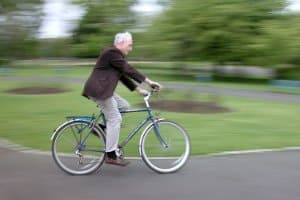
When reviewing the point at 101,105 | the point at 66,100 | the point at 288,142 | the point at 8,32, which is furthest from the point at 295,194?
the point at 8,32

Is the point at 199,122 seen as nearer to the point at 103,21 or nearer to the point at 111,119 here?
the point at 111,119

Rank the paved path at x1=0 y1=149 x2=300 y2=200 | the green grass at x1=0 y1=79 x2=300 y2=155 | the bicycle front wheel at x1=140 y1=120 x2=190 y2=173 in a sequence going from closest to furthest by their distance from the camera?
the paved path at x1=0 y1=149 x2=300 y2=200
the bicycle front wheel at x1=140 y1=120 x2=190 y2=173
the green grass at x1=0 y1=79 x2=300 y2=155

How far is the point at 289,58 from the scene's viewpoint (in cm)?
2512

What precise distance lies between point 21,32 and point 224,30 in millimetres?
15805

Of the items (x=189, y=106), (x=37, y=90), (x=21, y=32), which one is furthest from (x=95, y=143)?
(x=21, y=32)

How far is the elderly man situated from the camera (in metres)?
6.04

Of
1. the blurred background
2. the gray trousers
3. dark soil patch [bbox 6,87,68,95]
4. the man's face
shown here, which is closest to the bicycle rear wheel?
the gray trousers

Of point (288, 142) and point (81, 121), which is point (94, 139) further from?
point (288, 142)

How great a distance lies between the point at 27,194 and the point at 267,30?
21794mm

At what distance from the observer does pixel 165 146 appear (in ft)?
21.3

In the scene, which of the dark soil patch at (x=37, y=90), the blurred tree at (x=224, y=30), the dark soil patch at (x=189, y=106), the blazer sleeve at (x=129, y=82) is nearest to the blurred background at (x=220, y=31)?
the blurred tree at (x=224, y=30)

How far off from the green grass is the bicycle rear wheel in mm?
1167

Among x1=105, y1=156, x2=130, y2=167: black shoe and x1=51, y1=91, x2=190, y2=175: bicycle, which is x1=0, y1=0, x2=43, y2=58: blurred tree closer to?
x1=51, y1=91, x2=190, y2=175: bicycle

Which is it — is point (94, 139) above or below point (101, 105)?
below
